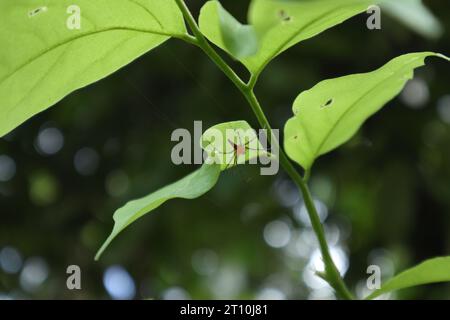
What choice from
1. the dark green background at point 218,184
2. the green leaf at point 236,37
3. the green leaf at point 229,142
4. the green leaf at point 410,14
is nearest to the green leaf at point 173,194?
the green leaf at point 229,142

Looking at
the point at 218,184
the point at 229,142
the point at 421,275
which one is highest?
the point at 218,184

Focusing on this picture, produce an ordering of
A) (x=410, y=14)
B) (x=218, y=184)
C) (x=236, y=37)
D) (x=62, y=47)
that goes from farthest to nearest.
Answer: (x=218, y=184)
(x=62, y=47)
(x=236, y=37)
(x=410, y=14)

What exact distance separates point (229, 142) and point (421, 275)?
19 cm

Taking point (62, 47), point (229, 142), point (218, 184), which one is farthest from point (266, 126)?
point (218, 184)

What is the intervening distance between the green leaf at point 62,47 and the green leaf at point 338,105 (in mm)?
123

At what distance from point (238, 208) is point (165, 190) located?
1049 millimetres

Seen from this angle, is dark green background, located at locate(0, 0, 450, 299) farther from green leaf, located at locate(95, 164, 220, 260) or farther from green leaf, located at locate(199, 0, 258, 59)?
green leaf, located at locate(199, 0, 258, 59)

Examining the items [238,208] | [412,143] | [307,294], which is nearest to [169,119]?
[238,208]

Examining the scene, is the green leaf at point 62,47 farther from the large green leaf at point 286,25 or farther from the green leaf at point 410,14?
the green leaf at point 410,14

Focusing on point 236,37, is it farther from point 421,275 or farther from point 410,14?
point 421,275

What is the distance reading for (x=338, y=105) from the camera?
0.53 meters

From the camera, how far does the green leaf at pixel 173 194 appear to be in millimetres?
452

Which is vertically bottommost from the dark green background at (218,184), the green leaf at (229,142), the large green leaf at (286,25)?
the green leaf at (229,142)
